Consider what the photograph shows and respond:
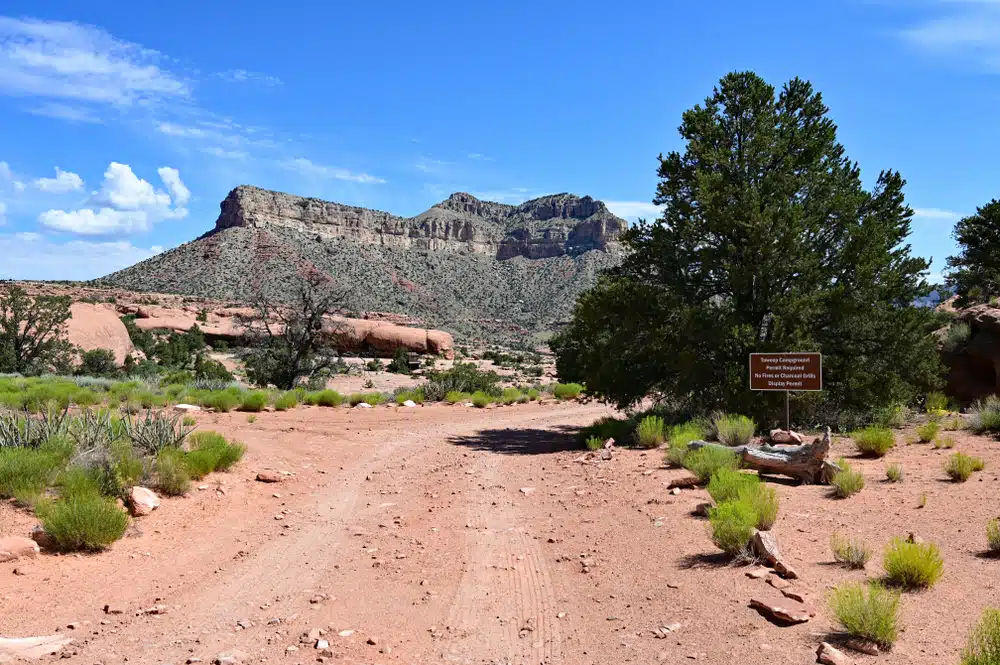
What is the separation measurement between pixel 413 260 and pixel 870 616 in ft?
354

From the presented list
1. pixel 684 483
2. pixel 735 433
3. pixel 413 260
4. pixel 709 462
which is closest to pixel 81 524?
pixel 684 483

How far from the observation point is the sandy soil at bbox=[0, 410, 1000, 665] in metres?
4.90

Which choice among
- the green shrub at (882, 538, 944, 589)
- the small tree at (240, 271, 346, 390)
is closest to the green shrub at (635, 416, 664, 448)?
the green shrub at (882, 538, 944, 589)

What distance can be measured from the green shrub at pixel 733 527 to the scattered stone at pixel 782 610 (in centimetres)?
102

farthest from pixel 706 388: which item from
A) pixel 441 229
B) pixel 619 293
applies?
pixel 441 229

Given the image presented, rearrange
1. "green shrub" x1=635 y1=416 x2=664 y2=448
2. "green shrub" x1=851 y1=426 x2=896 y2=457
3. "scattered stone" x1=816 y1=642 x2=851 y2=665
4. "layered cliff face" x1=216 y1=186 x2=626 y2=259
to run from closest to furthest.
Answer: "scattered stone" x1=816 y1=642 x2=851 y2=665, "green shrub" x1=851 y1=426 x2=896 y2=457, "green shrub" x1=635 y1=416 x2=664 y2=448, "layered cliff face" x1=216 y1=186 x2=626 y2=259

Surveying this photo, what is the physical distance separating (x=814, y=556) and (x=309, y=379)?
999 inches

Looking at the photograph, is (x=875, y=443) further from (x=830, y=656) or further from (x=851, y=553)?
(x=830, y=656)

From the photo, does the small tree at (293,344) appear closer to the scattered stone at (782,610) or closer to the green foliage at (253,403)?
the green foliage at (253,403)

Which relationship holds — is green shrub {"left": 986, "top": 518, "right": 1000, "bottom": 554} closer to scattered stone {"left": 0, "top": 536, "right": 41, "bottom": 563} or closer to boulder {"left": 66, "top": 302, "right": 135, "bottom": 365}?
scattered stone {"left": 0, "top": 536, "right": 41, "bottom": 563}

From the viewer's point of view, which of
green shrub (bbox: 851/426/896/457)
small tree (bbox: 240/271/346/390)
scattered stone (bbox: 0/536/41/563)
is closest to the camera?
scattered stone (bbox: 0/536/41/563)

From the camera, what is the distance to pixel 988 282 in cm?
2955

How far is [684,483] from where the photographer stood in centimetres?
972

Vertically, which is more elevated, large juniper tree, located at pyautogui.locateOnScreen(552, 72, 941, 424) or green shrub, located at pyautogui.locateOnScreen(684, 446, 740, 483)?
large juniper tree, located at pyautogui.locateOnScreen(552, 72, 941, 424)
